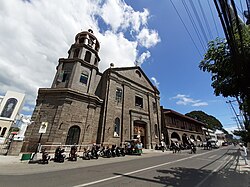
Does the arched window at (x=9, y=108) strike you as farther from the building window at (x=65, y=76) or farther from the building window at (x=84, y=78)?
the building window at (x=84, y=78)

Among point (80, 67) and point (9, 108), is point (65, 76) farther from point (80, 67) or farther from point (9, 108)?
point (9, 108)

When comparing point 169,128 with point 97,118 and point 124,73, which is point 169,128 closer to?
point 124,73

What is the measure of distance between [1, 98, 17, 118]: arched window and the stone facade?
35.7m

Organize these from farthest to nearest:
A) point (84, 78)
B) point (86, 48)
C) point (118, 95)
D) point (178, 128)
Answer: point (178, 128), point (118, 95), point (86, 48), point (84, 78)

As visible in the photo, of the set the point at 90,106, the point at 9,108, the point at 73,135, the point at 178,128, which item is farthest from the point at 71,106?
the point at 9,108

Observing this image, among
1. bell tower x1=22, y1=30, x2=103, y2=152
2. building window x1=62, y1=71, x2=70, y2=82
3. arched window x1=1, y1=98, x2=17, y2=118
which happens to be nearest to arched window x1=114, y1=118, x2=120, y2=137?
bell tower x1=22, y1=30, x2=103, y2=152

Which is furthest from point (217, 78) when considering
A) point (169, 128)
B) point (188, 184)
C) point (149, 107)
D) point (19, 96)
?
point (19, 96)

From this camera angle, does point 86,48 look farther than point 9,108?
No

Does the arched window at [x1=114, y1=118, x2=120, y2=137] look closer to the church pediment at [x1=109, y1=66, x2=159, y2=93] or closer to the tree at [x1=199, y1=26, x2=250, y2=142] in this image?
the church pediment at [x1=109, y1=66, x2=159, y2=93]

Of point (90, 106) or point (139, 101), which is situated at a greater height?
point (139, 101)

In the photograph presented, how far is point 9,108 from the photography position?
103ft

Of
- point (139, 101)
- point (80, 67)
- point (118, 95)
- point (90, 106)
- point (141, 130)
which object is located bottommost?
point (141, 130)

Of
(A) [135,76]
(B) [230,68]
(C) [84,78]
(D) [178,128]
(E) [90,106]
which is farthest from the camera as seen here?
(D) [178,128]

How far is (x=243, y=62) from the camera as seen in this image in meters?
5.02
